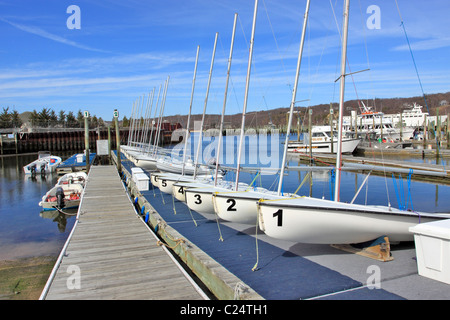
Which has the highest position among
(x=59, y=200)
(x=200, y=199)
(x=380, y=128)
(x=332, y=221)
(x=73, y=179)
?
(x=380, y=128)

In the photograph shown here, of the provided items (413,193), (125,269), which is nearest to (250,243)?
(125,269)

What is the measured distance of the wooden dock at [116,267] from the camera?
713 centimetres

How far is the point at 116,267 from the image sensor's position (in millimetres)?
8570

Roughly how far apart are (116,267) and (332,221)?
17.6ft

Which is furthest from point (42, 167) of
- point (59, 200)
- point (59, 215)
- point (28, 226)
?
point (28, 226)

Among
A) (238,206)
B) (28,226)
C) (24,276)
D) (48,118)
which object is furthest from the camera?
(48,118)

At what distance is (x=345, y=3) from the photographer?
995 cm

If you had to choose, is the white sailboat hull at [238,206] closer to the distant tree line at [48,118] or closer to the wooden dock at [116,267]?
the wooden dock at [116,267]

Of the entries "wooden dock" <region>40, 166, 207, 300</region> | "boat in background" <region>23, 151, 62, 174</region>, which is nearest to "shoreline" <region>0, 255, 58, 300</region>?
"wooden dock" <region>40, 166, 207, 300</region>

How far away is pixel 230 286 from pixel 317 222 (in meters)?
2.70

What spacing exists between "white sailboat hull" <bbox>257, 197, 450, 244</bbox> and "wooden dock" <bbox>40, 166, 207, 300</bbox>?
251 cm

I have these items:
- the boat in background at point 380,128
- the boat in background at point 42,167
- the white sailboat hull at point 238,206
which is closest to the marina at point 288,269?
the white sailboat hull at point 238,206

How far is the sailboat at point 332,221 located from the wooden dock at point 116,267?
8.20 feet

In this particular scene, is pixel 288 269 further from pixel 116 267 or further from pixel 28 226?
pixel 28 226
